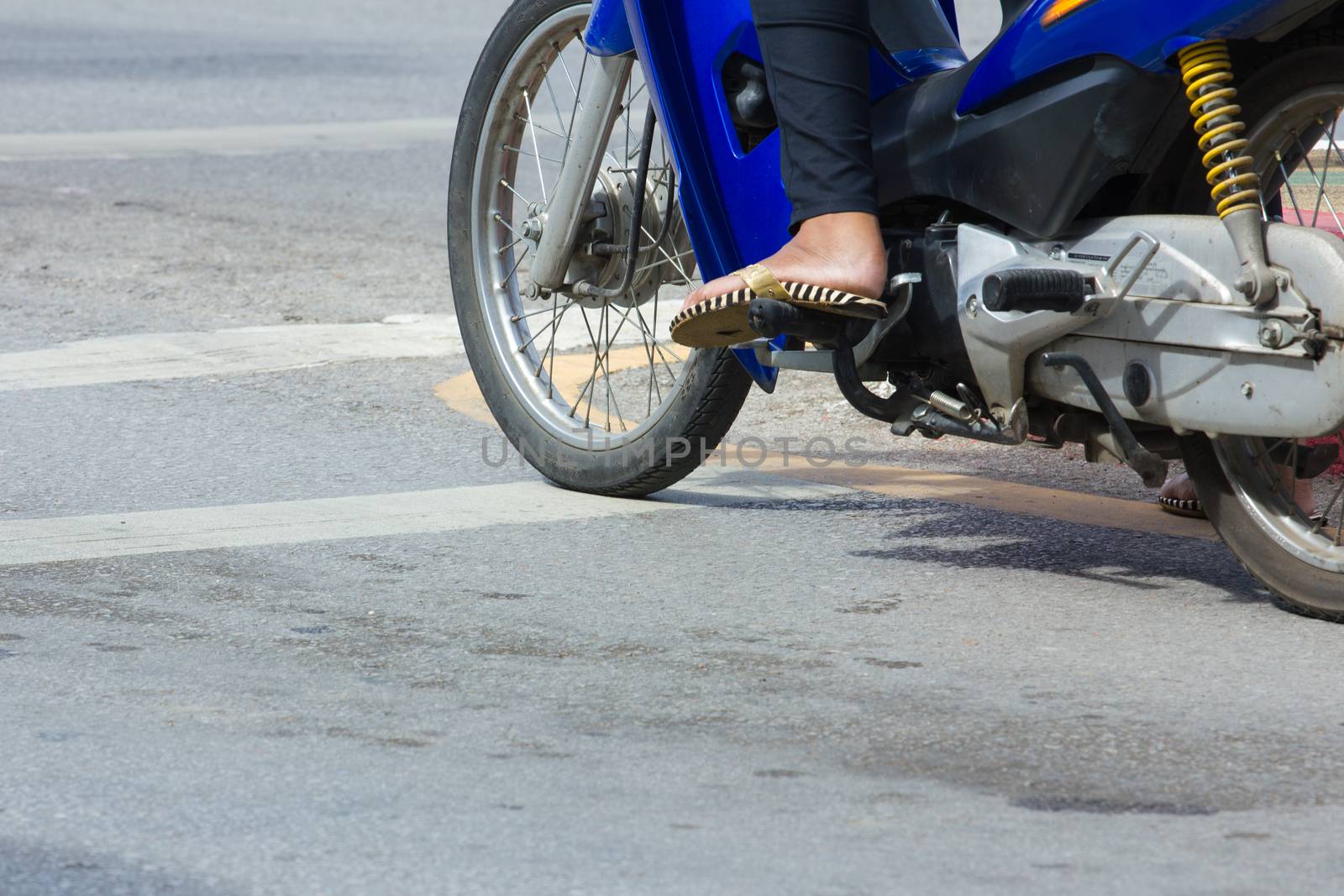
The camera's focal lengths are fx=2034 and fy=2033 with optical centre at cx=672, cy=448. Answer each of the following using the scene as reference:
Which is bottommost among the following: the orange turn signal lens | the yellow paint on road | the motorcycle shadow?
the motorcycle shadow

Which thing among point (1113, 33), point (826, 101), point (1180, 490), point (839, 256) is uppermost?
point (1113, 33)

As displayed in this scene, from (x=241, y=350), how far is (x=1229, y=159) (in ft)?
12.3

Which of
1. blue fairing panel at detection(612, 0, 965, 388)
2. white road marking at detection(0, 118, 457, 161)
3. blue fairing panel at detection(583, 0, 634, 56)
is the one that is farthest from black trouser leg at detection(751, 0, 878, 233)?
white road marking at detection(0, 118, 457, 161)

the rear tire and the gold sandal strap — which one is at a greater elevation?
the gold sandal strap

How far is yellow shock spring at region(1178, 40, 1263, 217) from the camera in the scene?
10.5ft

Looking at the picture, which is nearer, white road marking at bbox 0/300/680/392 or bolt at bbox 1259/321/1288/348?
bolt at bbox 1259/321/1288/348

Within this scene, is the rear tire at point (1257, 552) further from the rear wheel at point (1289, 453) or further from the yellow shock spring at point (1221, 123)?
the yellow shock spring at point (1221, 123)

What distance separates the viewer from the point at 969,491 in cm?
460

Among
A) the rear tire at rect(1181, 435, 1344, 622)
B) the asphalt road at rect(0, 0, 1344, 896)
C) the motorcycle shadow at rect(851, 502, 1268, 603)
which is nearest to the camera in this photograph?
the asphalt road at rect(0, 0, 1344, 896)

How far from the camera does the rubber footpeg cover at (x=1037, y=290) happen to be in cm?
333

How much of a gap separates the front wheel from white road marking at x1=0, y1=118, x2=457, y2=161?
6.92 metres

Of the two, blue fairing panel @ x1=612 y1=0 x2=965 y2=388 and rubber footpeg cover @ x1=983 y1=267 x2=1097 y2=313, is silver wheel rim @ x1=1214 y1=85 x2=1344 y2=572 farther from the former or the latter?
blue fairing panel @ x1=612 y1=0 x2=965 y2=388

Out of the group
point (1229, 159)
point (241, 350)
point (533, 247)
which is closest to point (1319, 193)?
point (1229, 159)

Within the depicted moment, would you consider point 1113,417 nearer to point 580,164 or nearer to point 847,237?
point 847,237
